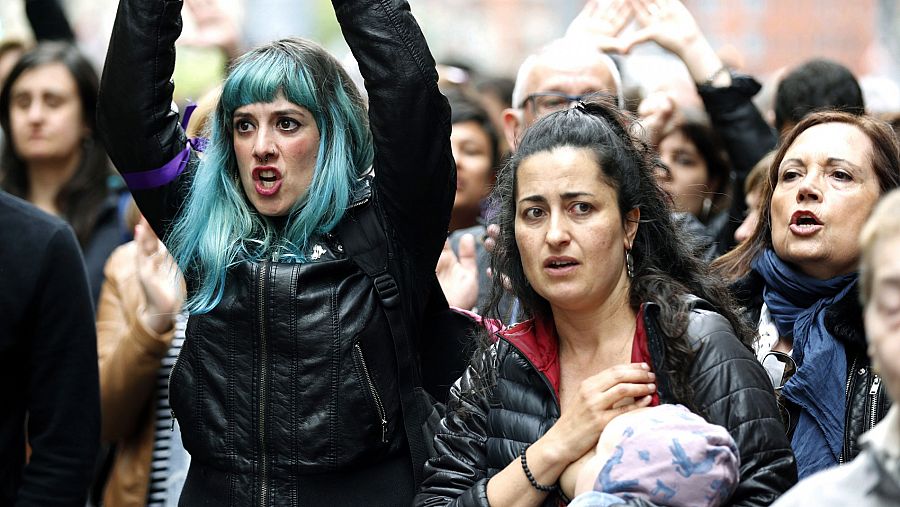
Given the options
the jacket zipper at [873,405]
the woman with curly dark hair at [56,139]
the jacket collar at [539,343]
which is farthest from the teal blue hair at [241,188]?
the woman with curly dark hair at [56,139]

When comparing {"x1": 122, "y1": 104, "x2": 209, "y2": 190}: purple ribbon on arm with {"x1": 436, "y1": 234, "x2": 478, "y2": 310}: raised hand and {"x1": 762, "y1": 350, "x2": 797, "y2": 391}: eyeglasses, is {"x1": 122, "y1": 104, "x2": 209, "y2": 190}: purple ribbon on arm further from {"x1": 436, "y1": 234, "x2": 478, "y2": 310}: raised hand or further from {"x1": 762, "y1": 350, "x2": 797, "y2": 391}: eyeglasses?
{"x1": 762, "y1": 350, "x2": 797, "y2": 391}: eyeglasses

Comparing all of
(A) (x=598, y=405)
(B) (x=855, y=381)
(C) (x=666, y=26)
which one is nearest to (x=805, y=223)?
(B) (x=855, y=381)

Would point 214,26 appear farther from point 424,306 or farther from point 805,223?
point 805,223

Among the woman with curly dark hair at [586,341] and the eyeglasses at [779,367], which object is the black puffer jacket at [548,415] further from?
the eyeglasses at [779,367]

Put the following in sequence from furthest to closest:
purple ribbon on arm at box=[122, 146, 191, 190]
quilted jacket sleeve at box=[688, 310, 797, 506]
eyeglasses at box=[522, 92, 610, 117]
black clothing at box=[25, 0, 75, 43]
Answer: black clothing at box=[25, 0, 75, 43] → eyeglasses at box=[522, 92, 610, 117] → purple ribbon on arm at box=[122, 146, 191, 190] → quilted jacket sleeve at box=[688, 310, 797, 506]

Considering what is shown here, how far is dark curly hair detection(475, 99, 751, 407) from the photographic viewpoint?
3.32m

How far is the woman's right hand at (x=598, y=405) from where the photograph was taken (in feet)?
10.0

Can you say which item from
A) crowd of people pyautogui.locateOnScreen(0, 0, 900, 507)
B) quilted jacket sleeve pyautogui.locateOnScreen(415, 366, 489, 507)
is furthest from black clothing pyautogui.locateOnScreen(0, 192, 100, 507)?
quilted jacket sleeve pyautogui.locateOnScreen(415, 366, 489, 507)

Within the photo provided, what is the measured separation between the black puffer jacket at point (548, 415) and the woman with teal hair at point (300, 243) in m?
0.22

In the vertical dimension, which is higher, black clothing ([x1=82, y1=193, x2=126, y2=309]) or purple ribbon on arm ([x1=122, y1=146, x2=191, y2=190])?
purple ribbon on arm ([x1=122, y1=146, x2=191, y2=190])

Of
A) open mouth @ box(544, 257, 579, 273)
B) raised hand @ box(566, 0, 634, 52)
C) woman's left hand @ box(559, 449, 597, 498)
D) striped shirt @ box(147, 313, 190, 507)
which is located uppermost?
raised hand @ box(566, 0, 634, 52)

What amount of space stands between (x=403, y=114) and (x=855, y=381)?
1.41 metres

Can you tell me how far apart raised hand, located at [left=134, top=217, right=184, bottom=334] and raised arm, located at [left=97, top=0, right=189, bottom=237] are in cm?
88

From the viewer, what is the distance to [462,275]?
15.5ft
